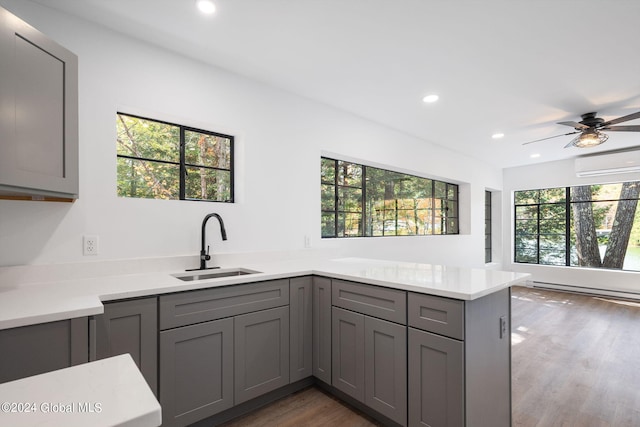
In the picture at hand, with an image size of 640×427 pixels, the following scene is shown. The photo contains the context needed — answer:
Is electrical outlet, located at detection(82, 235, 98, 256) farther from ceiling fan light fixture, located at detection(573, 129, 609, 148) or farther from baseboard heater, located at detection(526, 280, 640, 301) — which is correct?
baseboard heater, located at detection(526, 280, 640, 301)

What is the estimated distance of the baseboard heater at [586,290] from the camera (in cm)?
548

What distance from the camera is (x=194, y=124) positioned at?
251 cm

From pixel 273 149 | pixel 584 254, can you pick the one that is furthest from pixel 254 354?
pixel 584 254

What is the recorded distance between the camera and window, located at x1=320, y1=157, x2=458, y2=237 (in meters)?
3.72

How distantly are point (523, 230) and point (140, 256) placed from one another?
24.5ft

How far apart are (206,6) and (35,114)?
112 cm

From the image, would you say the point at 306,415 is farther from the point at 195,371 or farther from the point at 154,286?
the point at 154,286

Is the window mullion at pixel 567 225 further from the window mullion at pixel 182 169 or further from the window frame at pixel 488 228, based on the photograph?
the window mullion at pixel 182 169

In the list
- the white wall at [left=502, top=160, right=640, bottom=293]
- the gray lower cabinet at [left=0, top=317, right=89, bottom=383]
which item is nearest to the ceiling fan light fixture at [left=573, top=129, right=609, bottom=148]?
the white wall at [left=502, top=160, right=640, bottom=293]

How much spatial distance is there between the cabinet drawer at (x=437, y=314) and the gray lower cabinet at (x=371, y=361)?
13 cm

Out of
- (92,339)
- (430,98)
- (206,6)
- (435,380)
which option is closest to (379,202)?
(430,98)

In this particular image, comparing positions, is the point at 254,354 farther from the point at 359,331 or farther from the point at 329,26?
the point at 329,26

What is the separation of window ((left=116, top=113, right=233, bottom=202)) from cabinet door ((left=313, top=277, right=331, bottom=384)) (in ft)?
3.75

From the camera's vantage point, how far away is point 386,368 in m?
1.86
